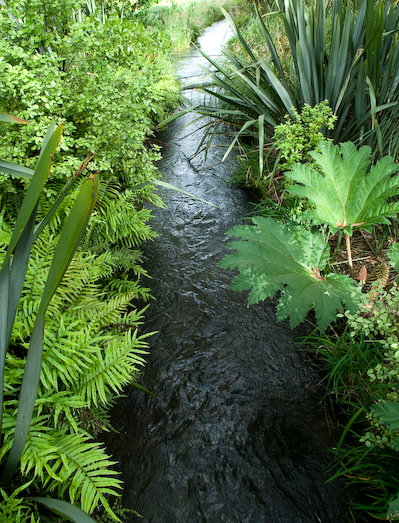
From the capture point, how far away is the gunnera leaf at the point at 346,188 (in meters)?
1.71

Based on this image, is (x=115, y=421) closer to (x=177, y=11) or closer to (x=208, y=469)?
(x=208, y=469)

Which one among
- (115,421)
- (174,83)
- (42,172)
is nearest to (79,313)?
(115,421)

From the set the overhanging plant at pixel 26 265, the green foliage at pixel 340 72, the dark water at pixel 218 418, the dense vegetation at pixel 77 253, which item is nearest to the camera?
the overhanging plant at pixel 26 265

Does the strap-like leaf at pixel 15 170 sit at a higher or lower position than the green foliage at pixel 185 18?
lower

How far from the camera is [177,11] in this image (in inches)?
448

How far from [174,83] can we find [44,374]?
5.25m

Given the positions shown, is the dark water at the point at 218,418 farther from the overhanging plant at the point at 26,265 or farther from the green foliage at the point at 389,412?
the green foliage at the point at 389,412

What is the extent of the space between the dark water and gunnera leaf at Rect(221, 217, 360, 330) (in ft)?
2.25

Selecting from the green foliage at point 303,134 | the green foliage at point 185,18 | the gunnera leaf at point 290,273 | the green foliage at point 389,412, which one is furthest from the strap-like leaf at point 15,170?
the green foliage at point 185,18

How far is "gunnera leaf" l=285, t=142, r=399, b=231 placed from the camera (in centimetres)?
171

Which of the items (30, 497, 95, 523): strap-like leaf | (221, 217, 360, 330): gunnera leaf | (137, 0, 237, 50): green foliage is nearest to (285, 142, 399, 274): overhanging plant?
(221, 217, 360, 330): gunnera leaf

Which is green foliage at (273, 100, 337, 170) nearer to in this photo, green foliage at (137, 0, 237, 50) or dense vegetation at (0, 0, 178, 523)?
dense vegetation at (0, 0, 178, 523)

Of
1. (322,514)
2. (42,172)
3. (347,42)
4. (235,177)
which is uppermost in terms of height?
(347,42)

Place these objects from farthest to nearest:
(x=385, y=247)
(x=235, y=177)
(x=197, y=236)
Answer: (x=235, y=177) < (x=197, y=236) < (x=385, y=247)
